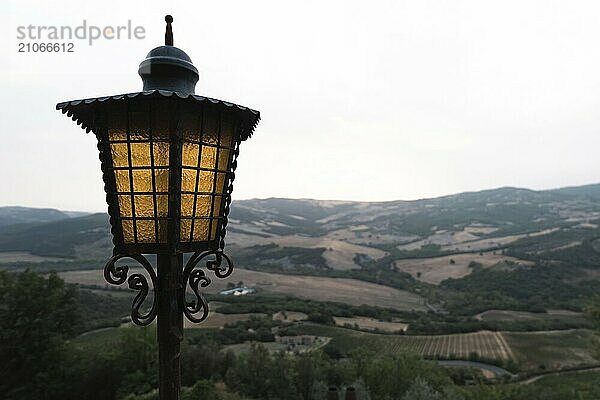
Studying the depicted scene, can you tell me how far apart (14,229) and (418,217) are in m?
151

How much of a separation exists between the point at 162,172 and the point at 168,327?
3.52 feet

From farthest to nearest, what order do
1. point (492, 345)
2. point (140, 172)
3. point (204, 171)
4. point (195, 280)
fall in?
point (492, 345) < point (195, 280) < point (204, 171) < point (140, 172)

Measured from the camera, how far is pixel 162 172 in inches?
107

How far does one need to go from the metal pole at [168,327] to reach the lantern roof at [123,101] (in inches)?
42.4

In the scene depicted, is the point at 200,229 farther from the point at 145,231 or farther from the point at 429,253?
the point at 429,253

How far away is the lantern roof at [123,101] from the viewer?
8.36 ft

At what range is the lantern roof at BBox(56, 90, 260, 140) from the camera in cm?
255

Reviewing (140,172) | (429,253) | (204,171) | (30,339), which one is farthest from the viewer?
(429,253)

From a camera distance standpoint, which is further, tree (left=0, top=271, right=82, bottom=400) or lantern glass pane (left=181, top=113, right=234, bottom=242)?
tree (left=0, top=271, right=82, bottom=400)

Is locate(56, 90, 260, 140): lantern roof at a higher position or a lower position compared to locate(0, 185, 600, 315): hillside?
higher

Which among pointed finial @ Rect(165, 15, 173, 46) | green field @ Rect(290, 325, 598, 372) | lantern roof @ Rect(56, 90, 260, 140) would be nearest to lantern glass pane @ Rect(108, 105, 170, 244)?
lantern roof @ Rect(56, 90, 260, 140)

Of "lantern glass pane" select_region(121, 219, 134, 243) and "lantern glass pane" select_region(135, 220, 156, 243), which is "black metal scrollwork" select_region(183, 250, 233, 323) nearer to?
"lantern glass pane" select_region(135, 220, 156, 243)

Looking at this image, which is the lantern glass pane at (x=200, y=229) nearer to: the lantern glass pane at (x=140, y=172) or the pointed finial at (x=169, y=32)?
the lantern glass pane at (x=140, y=172)

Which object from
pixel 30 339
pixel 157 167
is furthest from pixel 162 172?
pixel 30 339
